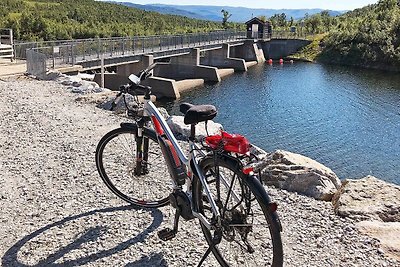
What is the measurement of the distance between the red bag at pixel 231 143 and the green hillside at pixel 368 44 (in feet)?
153

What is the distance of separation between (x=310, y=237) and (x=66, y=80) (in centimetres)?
1296

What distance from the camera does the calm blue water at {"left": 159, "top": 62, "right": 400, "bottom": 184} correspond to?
56.6 ft

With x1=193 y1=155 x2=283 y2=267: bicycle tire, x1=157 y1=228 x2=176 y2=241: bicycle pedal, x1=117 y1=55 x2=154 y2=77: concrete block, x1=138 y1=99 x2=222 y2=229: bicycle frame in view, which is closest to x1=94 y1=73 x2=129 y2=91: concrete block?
x1=117 y1=55 x2=154 y2=77: concrete block

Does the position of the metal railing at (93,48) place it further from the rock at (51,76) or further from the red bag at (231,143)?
the red bag at (231,143)

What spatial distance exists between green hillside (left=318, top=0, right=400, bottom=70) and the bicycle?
4606 centimetres

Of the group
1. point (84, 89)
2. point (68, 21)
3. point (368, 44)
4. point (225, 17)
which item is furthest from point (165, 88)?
point (225, 17)

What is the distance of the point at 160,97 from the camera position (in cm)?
2858

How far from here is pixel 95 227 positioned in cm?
460

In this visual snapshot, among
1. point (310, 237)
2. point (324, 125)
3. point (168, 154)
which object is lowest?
point (324, 125)

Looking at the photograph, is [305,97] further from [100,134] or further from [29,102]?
[100,134]

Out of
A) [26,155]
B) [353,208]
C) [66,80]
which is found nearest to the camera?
[353,208]

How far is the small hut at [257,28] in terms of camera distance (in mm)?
54656

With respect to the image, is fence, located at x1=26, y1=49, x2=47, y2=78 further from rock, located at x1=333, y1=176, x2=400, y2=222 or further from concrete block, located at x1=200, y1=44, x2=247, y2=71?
concrete block, located at x1=200, y1=44, x2=247, y2=71

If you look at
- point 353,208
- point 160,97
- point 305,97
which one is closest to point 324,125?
point 305,97
